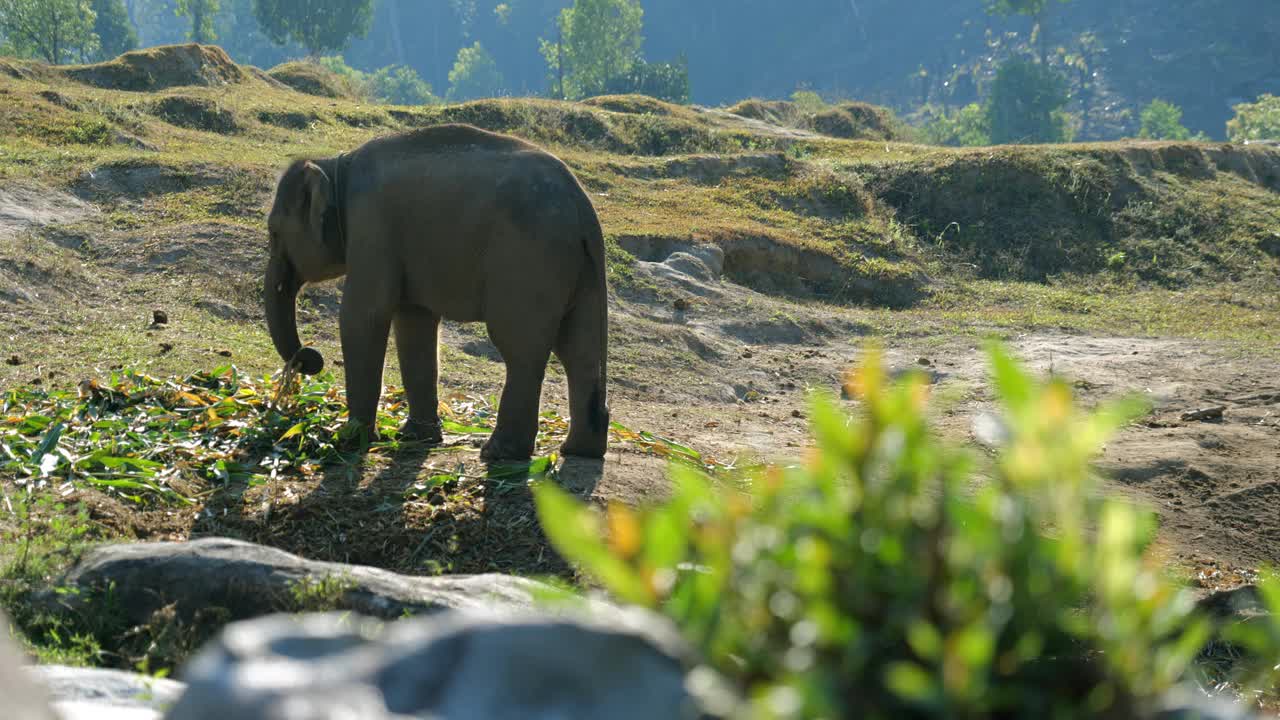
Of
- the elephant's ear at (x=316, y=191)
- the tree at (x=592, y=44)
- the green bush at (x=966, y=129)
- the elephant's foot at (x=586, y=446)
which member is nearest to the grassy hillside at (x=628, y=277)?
the elephant's foot at (x=586, y=446)

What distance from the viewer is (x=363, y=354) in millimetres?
6773

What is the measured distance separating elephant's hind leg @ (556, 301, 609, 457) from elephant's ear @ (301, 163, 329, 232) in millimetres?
1565

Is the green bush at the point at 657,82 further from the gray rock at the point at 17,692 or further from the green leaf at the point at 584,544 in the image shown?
the green leaf at the point at 584,544

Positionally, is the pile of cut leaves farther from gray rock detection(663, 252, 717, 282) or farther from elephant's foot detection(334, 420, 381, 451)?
→ gray rock detection(663, 252, 717, 282)

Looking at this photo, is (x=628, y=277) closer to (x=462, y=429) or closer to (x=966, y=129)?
(x=462, y=429)

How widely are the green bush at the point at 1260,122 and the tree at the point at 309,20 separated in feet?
Answer: 179

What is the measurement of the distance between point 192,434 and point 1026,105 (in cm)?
7955

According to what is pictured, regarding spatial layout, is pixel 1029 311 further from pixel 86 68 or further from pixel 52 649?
→ pixel 86 68

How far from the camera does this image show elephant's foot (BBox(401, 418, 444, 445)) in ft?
23.6

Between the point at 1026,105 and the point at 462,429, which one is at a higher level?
the point at 1026,105

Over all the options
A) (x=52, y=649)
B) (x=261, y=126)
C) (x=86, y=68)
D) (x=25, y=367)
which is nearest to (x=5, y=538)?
(x=52, y=649)

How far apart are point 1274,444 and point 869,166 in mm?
14693

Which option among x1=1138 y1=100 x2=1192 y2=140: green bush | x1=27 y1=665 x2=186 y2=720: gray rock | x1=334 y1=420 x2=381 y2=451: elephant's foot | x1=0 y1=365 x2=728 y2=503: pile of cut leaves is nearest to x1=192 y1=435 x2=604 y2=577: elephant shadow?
x1=0 y1=365 x2=728 y2=503: pile of cut leaves

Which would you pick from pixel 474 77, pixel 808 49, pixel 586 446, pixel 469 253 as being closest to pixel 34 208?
pixel 469 253
